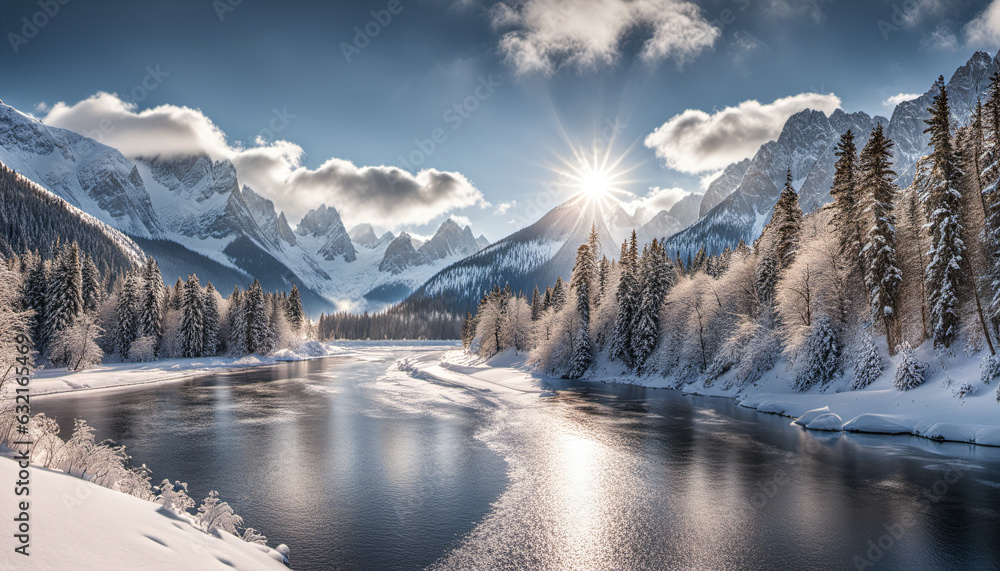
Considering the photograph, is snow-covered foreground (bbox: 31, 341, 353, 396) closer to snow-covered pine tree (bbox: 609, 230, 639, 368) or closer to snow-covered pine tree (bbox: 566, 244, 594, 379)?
snow-covered pine tree (bbox: 566, 244, 594, 379)

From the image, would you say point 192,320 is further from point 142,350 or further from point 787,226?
point 787,226

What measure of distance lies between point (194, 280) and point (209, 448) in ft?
257

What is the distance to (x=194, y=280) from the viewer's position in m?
89.4

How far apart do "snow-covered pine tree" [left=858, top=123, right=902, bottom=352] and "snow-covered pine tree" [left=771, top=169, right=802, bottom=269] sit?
11.1 meters

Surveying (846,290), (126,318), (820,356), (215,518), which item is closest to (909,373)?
(820,356)

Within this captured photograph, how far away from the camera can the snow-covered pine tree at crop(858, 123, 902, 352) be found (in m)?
36.8

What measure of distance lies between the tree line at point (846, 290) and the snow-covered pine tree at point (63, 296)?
76111 mm

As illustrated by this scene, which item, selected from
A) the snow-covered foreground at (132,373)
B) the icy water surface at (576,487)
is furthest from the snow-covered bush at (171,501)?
the snow-covered foreground at (132,373)

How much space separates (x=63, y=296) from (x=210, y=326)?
24.4m

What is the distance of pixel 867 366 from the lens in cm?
3662

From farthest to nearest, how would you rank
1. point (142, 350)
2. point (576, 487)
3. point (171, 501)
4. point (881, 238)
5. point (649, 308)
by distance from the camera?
point (142, 350) → point (649, 308) → point (881, 238) → point (576, 487) → point (171, 501)

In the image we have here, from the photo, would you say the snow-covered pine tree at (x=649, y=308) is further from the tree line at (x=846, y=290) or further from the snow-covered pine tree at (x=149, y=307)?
the snow-covered pine tree at (x=149, y=307)

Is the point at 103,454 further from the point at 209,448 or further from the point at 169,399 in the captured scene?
the point at 169,399

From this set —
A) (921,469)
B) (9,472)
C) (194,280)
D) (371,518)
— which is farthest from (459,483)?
(194,280)
